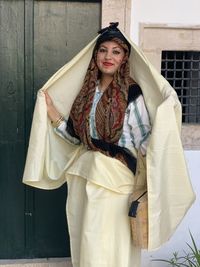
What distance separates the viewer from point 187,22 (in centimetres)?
352

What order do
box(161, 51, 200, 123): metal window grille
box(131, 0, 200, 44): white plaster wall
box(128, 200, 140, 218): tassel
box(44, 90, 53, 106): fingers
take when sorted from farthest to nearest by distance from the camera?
box(161, 51, 200, 123): metal window grille
box(131, 0, 200, 44): white plaster wall
box(44, 90, 53, 106): fingers
box(128, 200, 140, 218): tassel

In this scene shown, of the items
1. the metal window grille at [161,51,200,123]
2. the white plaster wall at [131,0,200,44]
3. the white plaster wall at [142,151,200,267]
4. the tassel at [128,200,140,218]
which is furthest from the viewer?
the white plaster wall at [142,151,200,267]

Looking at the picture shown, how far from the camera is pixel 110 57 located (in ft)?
9.02

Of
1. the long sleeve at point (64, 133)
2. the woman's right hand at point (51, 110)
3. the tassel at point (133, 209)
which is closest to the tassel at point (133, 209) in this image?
the tassel at point (133, 209)

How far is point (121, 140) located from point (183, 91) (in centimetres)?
104

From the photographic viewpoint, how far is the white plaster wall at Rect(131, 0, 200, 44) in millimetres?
3453

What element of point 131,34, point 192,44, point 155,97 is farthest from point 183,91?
point 155,97

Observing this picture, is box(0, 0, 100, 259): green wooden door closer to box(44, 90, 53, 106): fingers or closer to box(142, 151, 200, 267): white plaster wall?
box(44, 90, 53, 106): fingers

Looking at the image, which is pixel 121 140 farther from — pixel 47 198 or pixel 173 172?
pixel 47 198

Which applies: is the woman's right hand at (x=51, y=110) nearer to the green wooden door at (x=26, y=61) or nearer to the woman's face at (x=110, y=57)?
the woman's face at (x=110, y=57)

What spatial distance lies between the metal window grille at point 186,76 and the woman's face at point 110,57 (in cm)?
86

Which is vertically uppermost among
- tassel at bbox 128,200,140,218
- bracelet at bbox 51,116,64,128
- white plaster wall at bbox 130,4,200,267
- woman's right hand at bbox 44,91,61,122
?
white plaster wall at bbox 130,4,200,267

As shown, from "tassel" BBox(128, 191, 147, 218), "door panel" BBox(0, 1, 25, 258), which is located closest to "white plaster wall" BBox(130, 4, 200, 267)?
"door panel" BBox(0, 1, 25, 258)

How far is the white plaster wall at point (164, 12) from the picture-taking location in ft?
11.3
